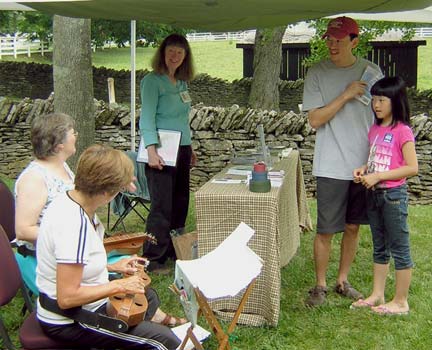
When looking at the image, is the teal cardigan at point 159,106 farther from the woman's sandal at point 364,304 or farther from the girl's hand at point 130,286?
the girl's hand at point 130,286

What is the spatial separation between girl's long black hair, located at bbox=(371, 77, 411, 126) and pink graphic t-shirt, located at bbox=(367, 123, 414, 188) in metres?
0.05

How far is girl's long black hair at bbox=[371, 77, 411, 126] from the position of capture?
11.4ft

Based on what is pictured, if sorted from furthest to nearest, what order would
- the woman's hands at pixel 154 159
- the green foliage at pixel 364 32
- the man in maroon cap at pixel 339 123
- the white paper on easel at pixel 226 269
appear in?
1. the green foliage at pixel 364 32
2. the woman's hands at pixel 154 159
3. the man in maroon cap at pixel 339 123
4. the white paper on easel at pixel 226 269

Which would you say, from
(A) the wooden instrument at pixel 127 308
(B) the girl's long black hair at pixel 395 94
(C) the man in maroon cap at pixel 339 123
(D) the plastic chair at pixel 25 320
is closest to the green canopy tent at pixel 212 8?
(C) the man in maroon cap at pixel 339 123

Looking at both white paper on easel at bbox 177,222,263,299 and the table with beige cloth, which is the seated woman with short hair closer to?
white paper on easel at bbox 177,222,263,299

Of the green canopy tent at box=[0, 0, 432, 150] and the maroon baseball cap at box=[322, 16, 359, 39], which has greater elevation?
the green canopy tent at box=[0, 0, 432, 150]

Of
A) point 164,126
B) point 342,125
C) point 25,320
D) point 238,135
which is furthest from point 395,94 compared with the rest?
point 238,135

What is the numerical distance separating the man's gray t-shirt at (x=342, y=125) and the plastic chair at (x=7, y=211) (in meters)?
1.92

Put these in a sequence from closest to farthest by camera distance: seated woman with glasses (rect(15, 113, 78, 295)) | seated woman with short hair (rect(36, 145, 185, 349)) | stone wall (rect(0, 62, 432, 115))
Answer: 1. seated woman with short hair (rect(36, 145, 185, 349))
2. seated woman with glasses (rect(15, 113, 78, 295))
3. stone wall (rect(0, 62, 432, 115))

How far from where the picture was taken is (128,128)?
7691 mm

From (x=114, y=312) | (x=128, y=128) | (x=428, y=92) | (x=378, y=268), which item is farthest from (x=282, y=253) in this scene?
(x=428, y=92)

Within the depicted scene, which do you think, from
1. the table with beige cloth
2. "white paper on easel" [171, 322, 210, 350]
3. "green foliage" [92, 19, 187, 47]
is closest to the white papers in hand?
the table with beige cloth

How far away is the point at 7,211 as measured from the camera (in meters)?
3.66

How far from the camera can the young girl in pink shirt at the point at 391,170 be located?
345cm
